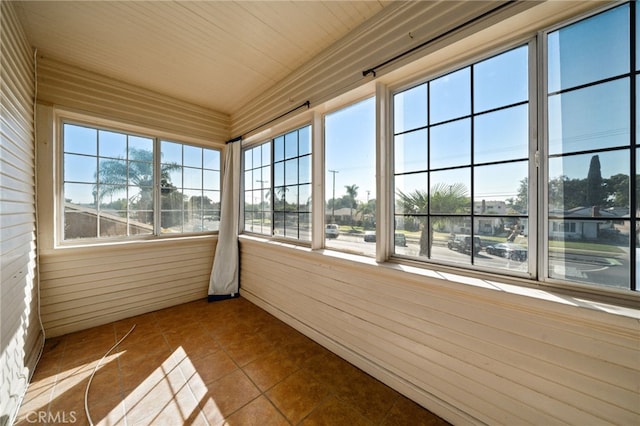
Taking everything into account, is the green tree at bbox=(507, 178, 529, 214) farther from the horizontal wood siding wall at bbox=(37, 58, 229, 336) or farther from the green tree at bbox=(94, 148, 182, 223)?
the green tree at bbox=(94, 148, 182, 223)

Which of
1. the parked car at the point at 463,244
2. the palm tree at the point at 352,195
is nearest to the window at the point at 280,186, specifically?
the palm tree at the point at 352,195

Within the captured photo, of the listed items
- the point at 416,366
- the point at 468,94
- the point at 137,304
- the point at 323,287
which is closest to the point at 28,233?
the point at 137,304

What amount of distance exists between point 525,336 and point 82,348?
3.36 m

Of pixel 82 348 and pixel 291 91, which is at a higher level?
pixel 291 91

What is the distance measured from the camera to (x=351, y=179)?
2.05 m

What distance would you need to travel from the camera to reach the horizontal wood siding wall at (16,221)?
1.36 metres

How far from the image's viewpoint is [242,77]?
98.0 inches

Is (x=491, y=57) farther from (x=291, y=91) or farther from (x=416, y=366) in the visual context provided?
(x=416, y=366)

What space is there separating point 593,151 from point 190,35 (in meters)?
2.77

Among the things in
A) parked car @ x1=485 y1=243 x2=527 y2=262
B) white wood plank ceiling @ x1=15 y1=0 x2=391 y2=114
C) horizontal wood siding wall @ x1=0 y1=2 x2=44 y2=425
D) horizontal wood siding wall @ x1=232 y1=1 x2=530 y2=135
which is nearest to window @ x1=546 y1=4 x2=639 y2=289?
parked car @ x1=485 y1=243 x2=527 y2=262

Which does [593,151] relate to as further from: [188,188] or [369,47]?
[188,188]

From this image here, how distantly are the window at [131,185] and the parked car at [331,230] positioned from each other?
199cm

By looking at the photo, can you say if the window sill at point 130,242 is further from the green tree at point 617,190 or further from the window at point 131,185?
the green tree at point 617,190

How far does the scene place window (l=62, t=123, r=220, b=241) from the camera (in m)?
2.44
